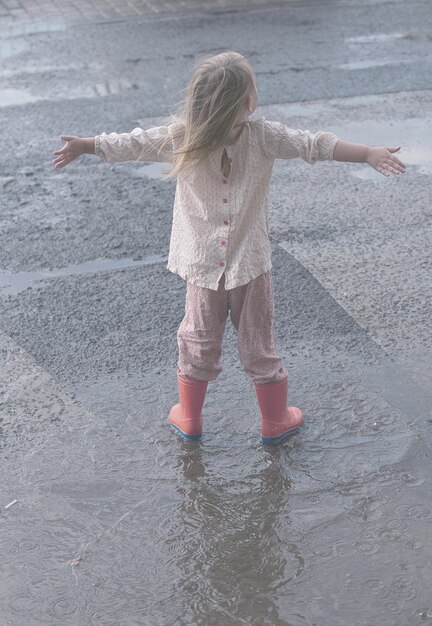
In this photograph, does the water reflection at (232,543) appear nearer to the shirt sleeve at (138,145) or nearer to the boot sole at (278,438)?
the boot sole at (278,438)

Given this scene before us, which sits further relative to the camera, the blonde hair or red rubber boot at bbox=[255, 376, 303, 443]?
red rubber boot at bbox=[255, 376, 303, 443]

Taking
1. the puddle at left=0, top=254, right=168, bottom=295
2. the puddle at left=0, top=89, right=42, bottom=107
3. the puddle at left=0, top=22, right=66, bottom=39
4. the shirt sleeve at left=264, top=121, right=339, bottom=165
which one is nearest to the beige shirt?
the shirt sleeve at left=264, top=121, right=339, bottom=165

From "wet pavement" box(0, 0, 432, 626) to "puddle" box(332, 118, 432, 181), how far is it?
28 millimetres

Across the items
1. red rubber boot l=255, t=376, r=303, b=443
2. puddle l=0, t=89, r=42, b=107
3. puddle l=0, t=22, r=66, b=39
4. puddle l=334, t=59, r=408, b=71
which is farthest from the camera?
puddle l=0, t=22, r=66, b=39

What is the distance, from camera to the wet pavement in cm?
295

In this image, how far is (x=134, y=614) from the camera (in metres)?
2.84

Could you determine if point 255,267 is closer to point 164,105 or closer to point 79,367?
point 79,367

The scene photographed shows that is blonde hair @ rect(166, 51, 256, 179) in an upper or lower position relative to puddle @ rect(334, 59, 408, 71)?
upper

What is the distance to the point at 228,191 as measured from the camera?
3.28 metres

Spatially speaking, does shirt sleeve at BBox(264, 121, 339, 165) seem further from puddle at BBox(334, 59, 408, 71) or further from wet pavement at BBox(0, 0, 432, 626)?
puddle at BBox(334, 59, 408, 71)

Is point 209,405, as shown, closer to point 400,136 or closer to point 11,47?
point 400,136

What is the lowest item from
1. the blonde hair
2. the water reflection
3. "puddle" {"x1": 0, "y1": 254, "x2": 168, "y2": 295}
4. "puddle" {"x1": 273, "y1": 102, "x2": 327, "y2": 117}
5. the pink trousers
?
"puddle" {"x1": 273, "y1": 102, "x2": 327, "y2": 117}

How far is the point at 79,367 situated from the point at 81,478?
0.83 meters

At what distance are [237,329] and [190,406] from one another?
0.36 meters
